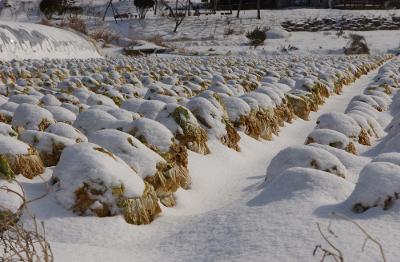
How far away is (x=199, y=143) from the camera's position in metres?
5.13

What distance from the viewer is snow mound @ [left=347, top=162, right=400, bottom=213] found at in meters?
3.00

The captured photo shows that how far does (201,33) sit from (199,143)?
117 feet

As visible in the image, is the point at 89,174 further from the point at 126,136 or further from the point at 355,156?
the point at 355,156

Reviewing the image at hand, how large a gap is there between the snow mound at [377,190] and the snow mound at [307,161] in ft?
2.36

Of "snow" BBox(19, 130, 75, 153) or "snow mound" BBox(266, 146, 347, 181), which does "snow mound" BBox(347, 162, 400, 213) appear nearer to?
"snow mound" BBox(266, 146, 347, 181)

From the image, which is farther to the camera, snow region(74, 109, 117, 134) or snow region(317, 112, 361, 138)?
snow region(317, 112, 361, 138)

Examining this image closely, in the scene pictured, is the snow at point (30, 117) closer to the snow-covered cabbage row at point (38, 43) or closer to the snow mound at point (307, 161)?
the snow mound at point (307, 161)

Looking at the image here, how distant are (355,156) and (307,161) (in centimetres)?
Result: 87

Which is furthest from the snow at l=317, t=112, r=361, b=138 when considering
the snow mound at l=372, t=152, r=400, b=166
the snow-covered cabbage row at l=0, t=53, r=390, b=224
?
the snow mound at l=372, t=152, r=400, b=166

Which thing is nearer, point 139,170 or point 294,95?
point 139,170

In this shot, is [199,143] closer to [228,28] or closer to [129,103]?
[129,103]

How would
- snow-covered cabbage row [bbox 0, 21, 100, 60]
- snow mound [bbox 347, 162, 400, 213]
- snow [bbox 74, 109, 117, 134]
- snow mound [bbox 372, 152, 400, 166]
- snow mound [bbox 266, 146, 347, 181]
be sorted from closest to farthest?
snow mound [bbox 347, 162, 400, 213] → snow mound [bbox 372, 152, 400, 166] → snow mound [bbox 266, 146, 347, 181] → snow [bbox 74, 109, 117, 134] → snow-covered cabbage row [bbox 0, 21, 100, 60]

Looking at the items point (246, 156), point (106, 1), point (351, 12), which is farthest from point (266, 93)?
point (106, 1)

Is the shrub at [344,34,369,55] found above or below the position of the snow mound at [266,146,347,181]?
below
